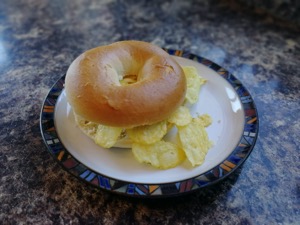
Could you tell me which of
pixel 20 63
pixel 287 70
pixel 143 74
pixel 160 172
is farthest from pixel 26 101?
pixel 287 70

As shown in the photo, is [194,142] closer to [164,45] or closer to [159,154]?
[159,154]

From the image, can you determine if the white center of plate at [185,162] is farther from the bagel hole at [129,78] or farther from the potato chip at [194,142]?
the bagel hole at [129,78]

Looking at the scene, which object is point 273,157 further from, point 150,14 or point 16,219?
point 150,14

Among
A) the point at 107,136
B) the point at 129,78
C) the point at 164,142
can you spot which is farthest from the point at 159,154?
the point at 129,78

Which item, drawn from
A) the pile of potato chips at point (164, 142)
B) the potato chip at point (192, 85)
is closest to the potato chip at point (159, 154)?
the pile of potato chips at point (164, 142)

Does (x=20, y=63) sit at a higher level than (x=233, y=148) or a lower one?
lower

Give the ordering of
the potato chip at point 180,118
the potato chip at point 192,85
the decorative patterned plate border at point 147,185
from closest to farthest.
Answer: the decorative patterned plate border at point 147,185, the potato chip at point 180,118, the potato chip at point 192,85
